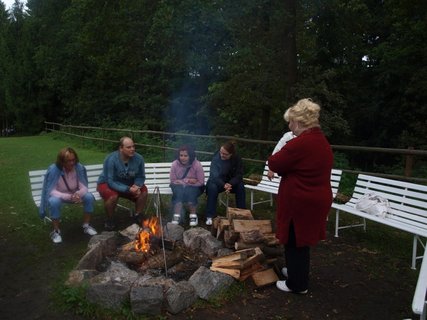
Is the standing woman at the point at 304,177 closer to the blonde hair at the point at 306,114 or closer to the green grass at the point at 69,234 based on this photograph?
the blonde hair at the point at 306,114

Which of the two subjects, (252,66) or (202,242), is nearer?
(202,242)

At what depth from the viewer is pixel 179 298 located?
3461 millimetres

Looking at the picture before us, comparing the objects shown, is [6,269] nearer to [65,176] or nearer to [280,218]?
[65,176]

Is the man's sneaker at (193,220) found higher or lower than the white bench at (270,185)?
lower

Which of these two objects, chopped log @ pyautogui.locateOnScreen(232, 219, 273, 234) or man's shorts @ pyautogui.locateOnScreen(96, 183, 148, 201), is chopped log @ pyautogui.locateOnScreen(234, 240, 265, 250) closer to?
chopped log @ pyautogui.locateOnScreen(232, 219, 273, 234)

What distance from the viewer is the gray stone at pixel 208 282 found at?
144 inches

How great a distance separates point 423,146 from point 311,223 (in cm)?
1294

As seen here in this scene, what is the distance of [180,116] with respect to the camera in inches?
797

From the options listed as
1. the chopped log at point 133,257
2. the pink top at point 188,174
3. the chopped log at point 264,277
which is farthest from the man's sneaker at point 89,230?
the chopped log at point 264,277

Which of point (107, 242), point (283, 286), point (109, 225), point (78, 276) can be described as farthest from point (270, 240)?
point (109, 225)

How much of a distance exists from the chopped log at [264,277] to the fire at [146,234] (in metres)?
1.17

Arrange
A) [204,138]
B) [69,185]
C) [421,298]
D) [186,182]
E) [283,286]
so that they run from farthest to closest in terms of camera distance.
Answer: [204,138], [186,182], [69,185], [283,286], [421,298]

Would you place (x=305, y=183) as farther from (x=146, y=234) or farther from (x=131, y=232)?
(x=131, y=232)

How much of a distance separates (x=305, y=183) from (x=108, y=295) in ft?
6.04
